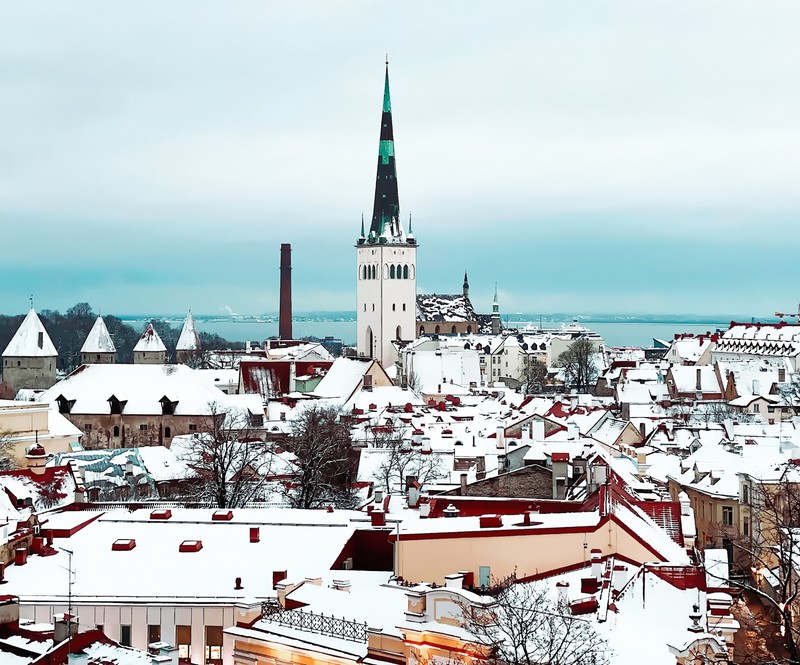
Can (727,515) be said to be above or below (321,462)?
below

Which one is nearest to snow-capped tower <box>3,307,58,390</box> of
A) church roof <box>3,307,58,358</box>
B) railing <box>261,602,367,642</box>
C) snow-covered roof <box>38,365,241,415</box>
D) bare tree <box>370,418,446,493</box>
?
church roof <box>3,307,58,358</box>

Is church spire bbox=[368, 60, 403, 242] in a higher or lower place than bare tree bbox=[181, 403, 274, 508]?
higher

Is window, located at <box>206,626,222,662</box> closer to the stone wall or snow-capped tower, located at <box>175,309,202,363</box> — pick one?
the stone wall

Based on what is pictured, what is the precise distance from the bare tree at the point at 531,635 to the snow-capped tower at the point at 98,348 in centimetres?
7315

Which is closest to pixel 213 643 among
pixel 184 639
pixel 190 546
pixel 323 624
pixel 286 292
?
pixel 184 639

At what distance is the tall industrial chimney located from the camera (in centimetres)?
13825

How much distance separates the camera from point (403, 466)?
41.4m

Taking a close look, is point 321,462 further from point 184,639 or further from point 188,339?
point 188,339

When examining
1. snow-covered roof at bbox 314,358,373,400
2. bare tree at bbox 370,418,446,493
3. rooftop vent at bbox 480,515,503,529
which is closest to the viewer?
rooftop vent at bbox 480,515,503,529

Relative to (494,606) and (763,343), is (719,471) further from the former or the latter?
(763,343)

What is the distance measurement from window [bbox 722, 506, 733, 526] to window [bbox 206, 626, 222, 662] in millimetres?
24129

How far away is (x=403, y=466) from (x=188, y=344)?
7006 cm

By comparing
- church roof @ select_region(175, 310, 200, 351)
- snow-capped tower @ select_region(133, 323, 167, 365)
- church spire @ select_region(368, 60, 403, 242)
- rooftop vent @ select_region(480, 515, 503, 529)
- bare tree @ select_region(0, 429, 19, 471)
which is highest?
church spire @ select_region(368, 60, 403, 242)

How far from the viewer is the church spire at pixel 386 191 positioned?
117m
